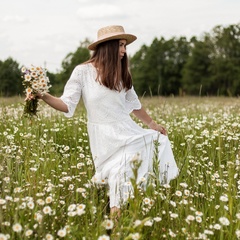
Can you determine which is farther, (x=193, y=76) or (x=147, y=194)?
(x=193, y=76)

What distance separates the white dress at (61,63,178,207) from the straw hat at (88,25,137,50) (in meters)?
0.25

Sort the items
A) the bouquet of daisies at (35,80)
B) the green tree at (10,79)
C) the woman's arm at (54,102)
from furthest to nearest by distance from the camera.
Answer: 1. the green tree at (10,79)
2. the woman's arm at (54,102)
3. the bouquet of daisies at (35,80)

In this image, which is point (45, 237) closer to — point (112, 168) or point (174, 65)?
point (112, 168)

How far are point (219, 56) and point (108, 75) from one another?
5144 centimetres

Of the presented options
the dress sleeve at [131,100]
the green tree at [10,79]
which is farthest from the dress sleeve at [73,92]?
the green tree at [10,79]

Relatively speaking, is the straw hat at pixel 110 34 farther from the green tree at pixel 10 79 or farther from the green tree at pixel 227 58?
the green tree at pixel 227 58

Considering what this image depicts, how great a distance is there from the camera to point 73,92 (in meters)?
4.10

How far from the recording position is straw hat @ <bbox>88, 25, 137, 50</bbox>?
164 inches

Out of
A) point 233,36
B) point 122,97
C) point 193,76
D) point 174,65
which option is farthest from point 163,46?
point 122,97

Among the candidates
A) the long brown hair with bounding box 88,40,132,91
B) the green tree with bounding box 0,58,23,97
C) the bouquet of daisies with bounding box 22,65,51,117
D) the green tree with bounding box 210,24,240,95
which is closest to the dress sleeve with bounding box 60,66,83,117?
the long brown hair with bounding box 88,40,132,91

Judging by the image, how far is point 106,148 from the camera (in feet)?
13.1

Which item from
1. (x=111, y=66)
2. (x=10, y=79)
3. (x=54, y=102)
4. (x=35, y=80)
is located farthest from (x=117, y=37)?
(x=10, y=79)

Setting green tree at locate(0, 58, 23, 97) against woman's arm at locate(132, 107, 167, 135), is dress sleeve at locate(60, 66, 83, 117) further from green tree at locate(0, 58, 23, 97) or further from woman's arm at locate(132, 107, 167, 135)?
green tree at locate(0, 58, 23, 97)

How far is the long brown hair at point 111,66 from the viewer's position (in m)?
4.16
